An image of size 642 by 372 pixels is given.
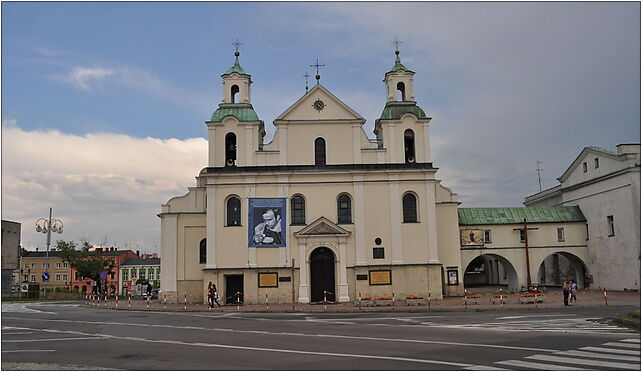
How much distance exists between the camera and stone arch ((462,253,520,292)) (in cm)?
4522

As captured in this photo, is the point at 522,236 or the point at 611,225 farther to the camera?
the point at 522,236

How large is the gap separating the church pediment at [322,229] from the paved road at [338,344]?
13.1 meters

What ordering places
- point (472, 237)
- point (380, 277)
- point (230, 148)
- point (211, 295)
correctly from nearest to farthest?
1. point (211, 295)
2. point (380, 277)
3. point (230, 148)
4. point (472, 237)

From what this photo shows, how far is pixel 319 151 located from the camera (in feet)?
134

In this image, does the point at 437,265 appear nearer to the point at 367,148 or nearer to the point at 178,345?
the point at 367,148

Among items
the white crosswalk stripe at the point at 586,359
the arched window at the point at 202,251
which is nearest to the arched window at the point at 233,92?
the arched window at the point at 202,251

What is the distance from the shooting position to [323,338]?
738 inches

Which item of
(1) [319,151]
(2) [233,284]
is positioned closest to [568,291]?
(1) [319,151]

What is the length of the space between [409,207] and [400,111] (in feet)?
22.9

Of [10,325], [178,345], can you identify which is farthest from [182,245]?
[178,345]

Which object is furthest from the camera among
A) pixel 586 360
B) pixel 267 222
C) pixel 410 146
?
pixel 410 146

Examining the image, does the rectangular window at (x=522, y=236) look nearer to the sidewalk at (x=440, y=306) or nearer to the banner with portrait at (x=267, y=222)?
the sidewalk at (x=440, y=306)

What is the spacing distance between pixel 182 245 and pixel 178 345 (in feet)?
84.6

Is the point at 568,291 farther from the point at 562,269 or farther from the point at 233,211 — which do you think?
the point at 562,269
